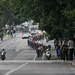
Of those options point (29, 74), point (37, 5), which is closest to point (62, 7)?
point (37, 5)

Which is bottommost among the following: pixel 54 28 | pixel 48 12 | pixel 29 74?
pixel 29 74

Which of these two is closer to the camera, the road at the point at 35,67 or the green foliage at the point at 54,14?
the road at the point at 35,67

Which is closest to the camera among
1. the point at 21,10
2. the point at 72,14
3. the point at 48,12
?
the point at 72,14

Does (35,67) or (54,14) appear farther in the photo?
(54,14)

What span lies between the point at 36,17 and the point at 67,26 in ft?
23.9

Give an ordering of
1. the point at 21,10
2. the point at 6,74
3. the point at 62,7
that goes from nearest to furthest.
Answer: the point at 6,74 → the point at 62,7 → the point at 21,10

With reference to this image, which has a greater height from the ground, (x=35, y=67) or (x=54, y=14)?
(x=54, y=14)

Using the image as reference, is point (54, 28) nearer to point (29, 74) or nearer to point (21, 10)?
point (21, 10)

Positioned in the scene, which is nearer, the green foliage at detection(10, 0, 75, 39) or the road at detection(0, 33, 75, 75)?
the road at detection(0, 33, 75, 75)

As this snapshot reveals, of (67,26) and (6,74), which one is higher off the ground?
(67,26)

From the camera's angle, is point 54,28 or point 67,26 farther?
point 54,28

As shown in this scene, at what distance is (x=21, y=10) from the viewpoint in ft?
107

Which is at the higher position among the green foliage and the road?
the green foliage

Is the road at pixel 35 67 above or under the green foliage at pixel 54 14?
under
